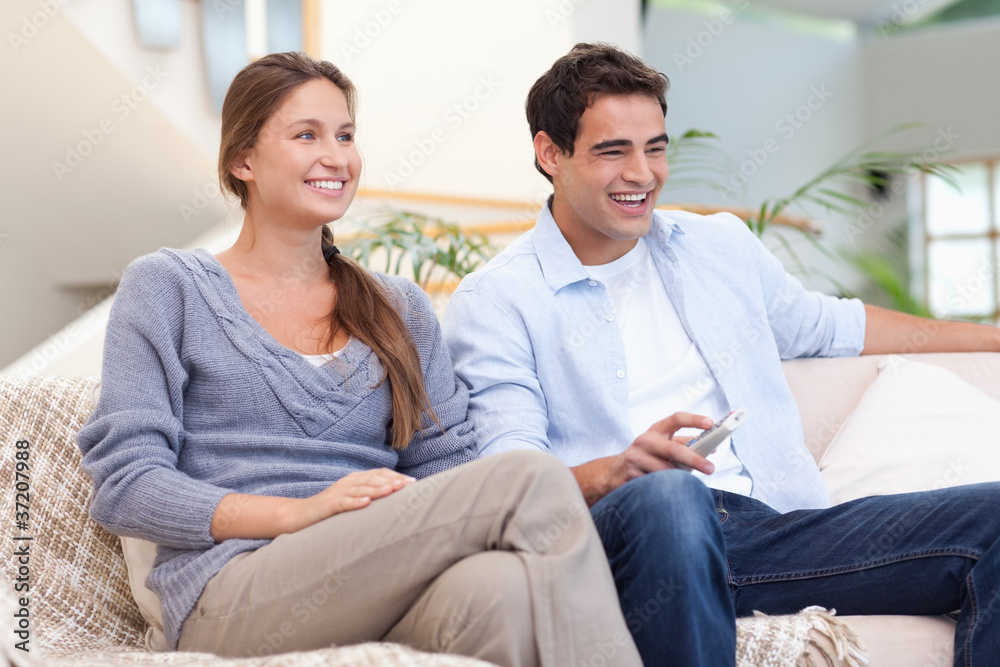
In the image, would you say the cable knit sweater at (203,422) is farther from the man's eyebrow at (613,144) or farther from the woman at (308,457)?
the man's eyebrow at (613,144)

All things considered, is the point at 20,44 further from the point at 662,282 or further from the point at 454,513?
the point at 454,513

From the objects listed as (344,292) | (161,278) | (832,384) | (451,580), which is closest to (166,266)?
(161,278)

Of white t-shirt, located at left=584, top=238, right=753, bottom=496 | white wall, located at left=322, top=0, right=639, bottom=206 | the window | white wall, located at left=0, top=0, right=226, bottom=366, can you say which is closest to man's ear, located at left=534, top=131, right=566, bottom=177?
white t-shirt, located at left=584, top=238, right=753, bottom=496

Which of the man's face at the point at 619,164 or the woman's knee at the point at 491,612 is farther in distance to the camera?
the man's face at the point at 619,164

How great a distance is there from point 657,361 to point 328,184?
622mm

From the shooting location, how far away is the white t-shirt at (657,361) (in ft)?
5.09

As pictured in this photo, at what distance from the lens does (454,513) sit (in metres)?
1.08

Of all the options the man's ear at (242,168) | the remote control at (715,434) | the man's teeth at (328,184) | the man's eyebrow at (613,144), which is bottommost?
the remote control at (715,434)

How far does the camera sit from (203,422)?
1.30 m

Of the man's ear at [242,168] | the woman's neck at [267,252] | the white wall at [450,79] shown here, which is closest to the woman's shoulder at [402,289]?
the woman's neck at [267,252]

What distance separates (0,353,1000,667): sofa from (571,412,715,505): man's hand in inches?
9.6

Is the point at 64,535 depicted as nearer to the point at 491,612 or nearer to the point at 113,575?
the point at 113,575

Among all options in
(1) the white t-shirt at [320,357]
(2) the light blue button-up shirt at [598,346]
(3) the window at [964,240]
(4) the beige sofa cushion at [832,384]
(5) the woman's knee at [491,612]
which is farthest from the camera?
(3) the window at [964,240]

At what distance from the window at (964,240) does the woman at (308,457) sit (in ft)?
21.1
